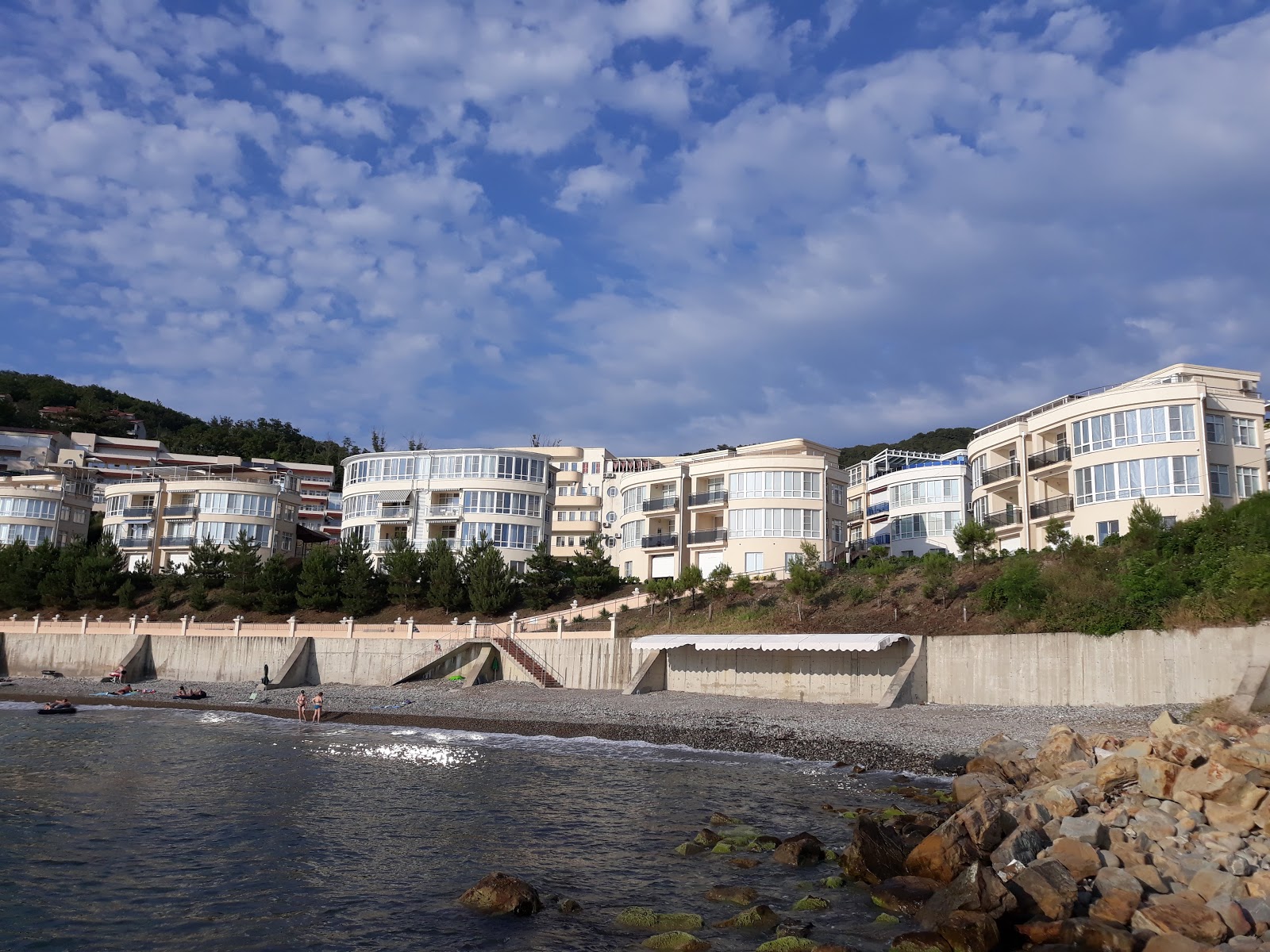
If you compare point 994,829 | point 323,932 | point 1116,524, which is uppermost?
point 1116,524

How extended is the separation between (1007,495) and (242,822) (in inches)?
1914

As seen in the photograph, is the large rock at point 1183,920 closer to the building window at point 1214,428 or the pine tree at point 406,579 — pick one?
the building window at point 1214,428

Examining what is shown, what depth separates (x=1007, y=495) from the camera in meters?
57.2

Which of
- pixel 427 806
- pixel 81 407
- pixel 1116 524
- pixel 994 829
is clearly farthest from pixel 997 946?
pixel 81 407

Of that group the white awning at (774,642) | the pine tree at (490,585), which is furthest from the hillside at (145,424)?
the white awning at (774,642)

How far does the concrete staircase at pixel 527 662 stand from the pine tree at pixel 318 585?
18.1m

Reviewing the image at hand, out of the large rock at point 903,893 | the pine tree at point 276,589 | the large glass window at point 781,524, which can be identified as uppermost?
the large glass window at point 781,524

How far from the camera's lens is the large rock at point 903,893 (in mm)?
14883

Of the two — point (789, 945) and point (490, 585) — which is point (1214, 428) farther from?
point (789, 945)

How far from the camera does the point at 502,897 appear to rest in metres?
15.1

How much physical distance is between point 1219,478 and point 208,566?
222ft

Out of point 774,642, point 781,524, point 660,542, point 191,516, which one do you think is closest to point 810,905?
point 774,642

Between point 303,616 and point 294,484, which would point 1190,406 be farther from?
point 294,484

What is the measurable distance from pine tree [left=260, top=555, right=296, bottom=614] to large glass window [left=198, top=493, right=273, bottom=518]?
780 inches
